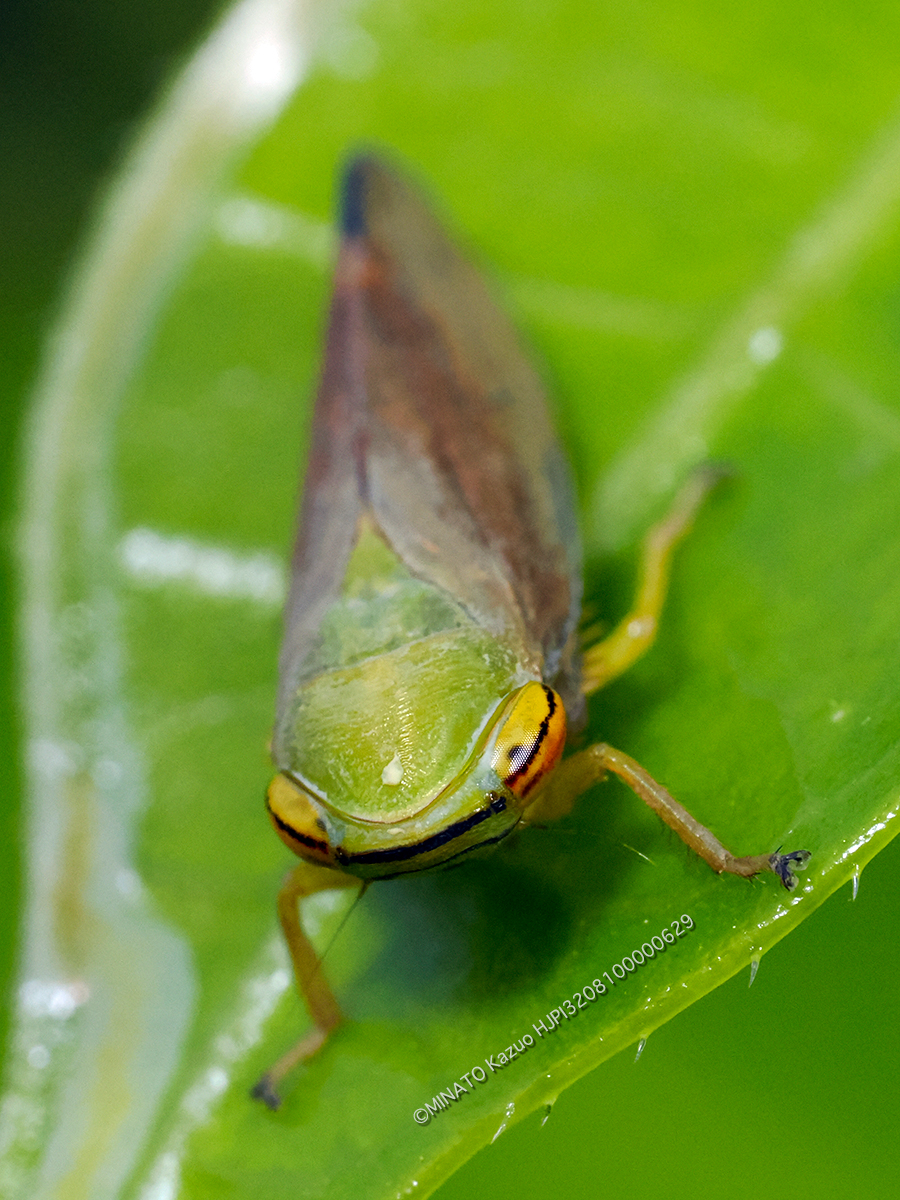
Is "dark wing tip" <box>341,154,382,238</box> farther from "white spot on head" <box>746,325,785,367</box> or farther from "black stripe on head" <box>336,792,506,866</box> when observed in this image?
"black stripe on head" <box>336,792,506,866</box>

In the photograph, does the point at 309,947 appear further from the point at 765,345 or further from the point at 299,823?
the point at 765,345

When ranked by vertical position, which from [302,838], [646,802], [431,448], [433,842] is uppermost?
[646,802]

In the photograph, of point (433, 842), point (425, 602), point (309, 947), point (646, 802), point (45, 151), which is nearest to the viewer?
point (433, 842)

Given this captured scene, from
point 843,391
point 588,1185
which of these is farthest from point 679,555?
point 588,1185

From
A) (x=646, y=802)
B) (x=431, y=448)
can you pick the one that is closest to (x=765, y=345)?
(x=431, y=448)

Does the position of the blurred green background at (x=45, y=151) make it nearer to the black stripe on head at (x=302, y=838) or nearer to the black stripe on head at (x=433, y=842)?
the black stripe on head at (x=302, y=838)

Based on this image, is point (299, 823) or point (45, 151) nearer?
point (299, 823)
